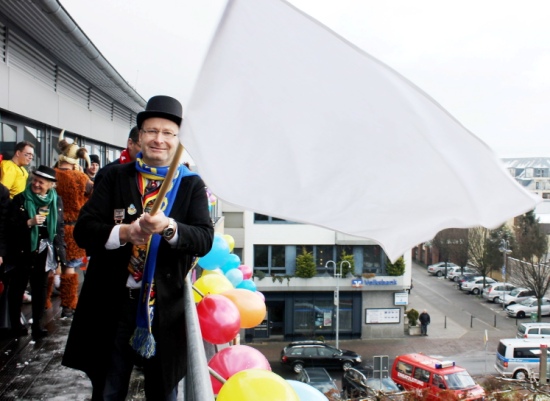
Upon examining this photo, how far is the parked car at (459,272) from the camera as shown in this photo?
5641 centimetres

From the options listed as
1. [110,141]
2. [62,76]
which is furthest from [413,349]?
[62,76]

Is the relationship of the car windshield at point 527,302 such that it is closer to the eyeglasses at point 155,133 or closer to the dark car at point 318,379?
the dark car at point 318,379

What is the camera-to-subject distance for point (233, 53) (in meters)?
1.83

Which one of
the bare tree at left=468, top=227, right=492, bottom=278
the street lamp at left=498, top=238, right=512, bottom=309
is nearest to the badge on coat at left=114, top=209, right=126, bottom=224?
the street lamp at left=498, top=238, right=512, bottom=309

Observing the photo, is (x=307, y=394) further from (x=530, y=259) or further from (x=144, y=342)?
(x=530, y=259)

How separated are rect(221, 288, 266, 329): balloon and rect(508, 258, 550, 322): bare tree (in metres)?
39.3

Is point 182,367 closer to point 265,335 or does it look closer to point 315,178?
point 315,178

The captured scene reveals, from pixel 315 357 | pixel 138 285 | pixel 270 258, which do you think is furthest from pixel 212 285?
pixel 270 258

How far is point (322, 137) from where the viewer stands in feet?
6.48

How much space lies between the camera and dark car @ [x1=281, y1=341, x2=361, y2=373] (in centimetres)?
2752

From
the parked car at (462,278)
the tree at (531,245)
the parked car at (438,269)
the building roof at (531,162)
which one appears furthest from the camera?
the building roof at (531,162)

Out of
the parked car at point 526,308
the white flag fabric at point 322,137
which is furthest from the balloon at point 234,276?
the parked car at point 526,308

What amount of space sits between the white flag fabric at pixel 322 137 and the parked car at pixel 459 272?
56.5 metres

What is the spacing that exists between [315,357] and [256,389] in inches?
1016
